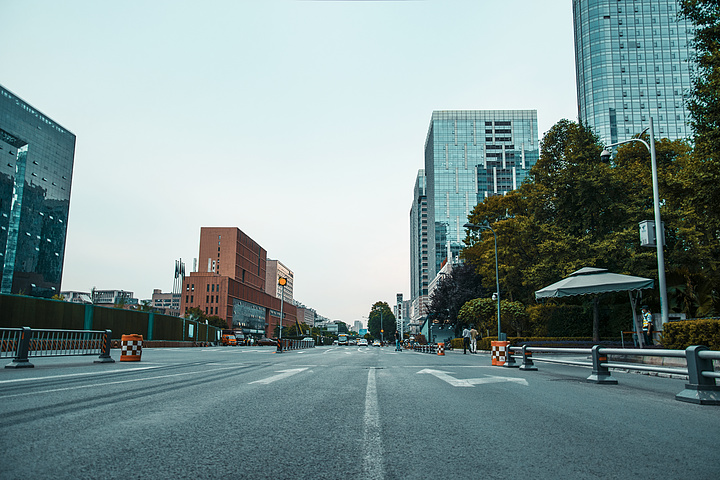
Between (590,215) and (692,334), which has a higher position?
(590,215)

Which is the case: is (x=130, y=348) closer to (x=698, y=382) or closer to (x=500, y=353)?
(x=500, y=353)

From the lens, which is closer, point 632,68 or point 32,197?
point 632,68

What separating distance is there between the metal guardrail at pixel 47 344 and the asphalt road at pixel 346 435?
6.02 m

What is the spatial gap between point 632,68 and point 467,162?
52079mm

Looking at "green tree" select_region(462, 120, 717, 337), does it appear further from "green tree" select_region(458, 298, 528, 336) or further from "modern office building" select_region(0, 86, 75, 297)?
"modern office building" select_region(0, 86, 75, 297)

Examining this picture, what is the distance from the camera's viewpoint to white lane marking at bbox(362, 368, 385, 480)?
301cm

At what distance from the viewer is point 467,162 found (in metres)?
153

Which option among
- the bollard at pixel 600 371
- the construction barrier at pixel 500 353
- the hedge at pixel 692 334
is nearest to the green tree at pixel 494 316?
the hedge at pixel 692 334

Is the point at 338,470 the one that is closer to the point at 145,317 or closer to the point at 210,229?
the point at 145,317

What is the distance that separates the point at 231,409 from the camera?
18.2ft

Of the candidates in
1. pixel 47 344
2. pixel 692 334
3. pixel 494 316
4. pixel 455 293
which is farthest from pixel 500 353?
pixel 455 293

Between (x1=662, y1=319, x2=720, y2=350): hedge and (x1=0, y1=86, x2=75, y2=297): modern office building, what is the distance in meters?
126

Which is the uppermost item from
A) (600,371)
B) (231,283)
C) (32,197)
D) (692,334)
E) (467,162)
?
(467,162)

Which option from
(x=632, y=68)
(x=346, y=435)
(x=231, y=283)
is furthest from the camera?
(x=231, y=283)
